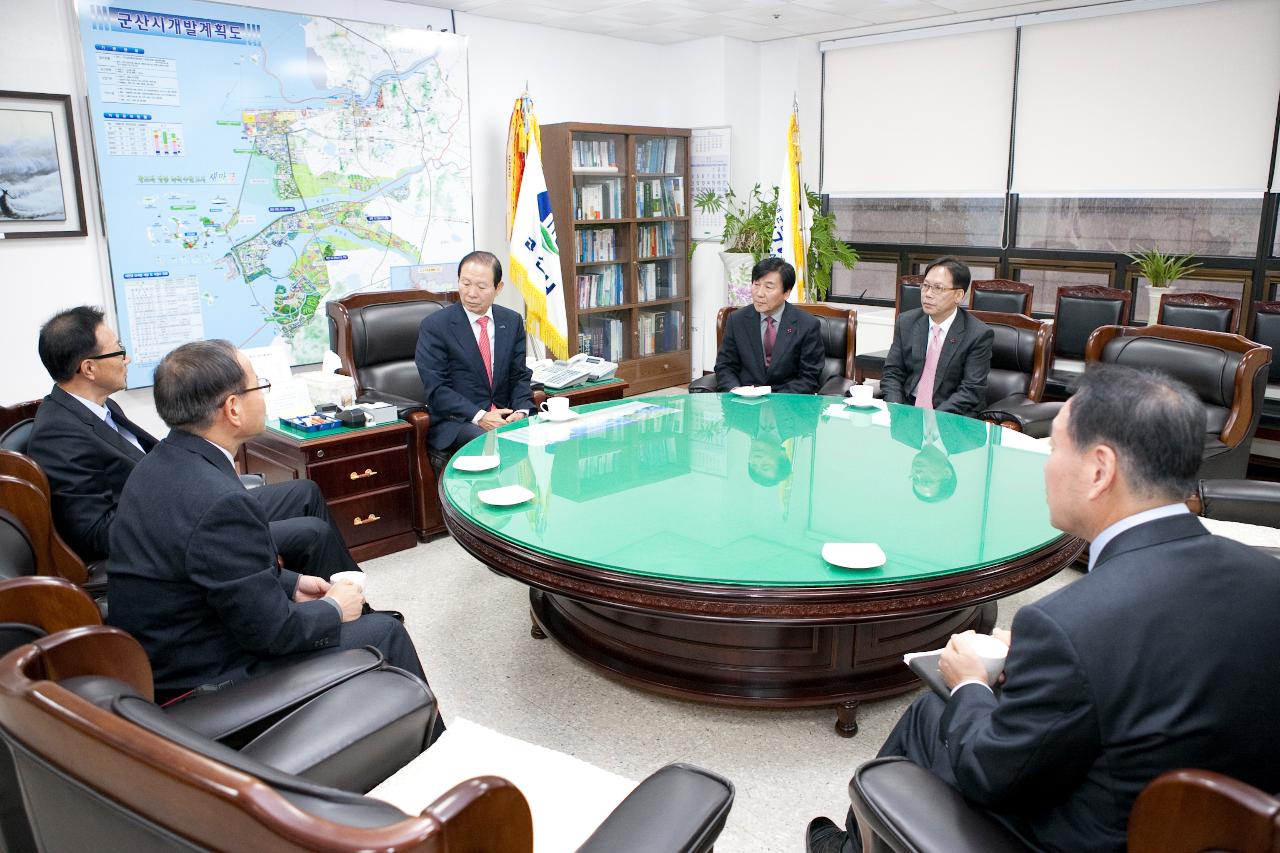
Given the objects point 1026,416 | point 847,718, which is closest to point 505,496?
point 847,718

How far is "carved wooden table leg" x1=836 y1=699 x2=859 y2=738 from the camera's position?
248 centimetres

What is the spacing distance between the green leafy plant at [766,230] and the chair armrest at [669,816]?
5.53 metres

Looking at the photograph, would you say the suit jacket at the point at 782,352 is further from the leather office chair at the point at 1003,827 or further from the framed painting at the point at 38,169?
the framed painting at the point at 38,169

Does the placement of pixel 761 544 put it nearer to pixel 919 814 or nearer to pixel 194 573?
pixel 919 814

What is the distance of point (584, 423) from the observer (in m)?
3.46

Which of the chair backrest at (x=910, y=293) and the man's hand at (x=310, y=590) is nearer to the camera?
the man's hand at (x=310, y=590)

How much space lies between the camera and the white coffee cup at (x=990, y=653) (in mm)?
1537

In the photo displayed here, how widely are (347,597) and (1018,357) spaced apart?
11.4 ft

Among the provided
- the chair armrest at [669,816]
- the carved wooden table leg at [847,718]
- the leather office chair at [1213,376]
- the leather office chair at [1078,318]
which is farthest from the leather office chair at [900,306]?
the chair armrest at [669,816]

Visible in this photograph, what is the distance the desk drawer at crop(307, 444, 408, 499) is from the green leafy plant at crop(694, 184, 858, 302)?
357 cm

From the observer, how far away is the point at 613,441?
126 inches

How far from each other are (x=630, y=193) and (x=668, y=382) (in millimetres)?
1579

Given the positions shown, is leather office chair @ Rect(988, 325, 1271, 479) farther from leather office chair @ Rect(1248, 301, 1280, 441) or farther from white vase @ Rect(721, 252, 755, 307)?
white vase @ Rect(721, 252, 755, 307)

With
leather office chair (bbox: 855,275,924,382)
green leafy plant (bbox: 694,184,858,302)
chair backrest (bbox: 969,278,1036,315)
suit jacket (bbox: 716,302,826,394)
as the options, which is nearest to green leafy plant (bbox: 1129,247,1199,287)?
chair backrest (bbox: 969,278,1036,315)
